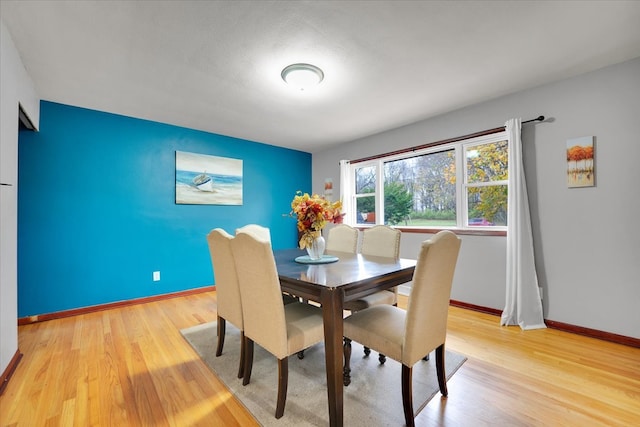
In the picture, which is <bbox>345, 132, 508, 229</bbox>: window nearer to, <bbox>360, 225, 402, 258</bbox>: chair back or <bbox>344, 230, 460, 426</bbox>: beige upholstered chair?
<bbox>360, 225, 402, 258</bbox>: chair back

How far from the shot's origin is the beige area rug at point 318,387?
1.41 meters

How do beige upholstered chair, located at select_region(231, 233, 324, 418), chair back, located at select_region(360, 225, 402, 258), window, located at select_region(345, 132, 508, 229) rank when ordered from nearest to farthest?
beige upholstered chair, located at select_region(231, 233, 324, 418) → chair back, located at select_region(360, 225, 402, 258) → window, located at select_region(345, 132, 508, 229)

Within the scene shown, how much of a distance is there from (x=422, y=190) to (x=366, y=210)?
3.37 ft

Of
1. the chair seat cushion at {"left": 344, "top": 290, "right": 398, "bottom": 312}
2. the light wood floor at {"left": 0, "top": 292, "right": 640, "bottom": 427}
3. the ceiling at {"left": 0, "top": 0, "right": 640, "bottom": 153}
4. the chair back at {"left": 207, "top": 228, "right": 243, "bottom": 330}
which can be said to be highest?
the ceiling at {"left": 0, "top": 0, "right": 640, "bottom": 153}

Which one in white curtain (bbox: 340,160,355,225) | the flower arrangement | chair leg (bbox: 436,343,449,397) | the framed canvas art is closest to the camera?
chair leg (bbox: 436,343,449,397)

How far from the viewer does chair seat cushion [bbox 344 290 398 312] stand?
2.03 metres

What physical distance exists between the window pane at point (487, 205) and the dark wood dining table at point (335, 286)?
166cm

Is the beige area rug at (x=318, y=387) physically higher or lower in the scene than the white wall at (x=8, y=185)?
lower

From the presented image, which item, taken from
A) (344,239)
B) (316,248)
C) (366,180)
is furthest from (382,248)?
(366,180)

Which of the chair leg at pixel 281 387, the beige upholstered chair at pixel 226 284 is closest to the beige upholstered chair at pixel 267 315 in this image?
the chair leg at pixel 281 387

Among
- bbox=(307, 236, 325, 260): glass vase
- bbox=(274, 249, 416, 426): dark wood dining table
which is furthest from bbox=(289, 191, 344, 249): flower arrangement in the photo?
bbox=(274, 249, 416, 426): dark wood dining table

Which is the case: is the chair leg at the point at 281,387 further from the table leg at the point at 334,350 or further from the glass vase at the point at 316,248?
the glass vase at the point at 316,248

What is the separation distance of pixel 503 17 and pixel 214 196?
3.65 m

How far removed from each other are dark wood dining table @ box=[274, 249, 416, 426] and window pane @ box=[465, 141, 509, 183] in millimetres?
1814
